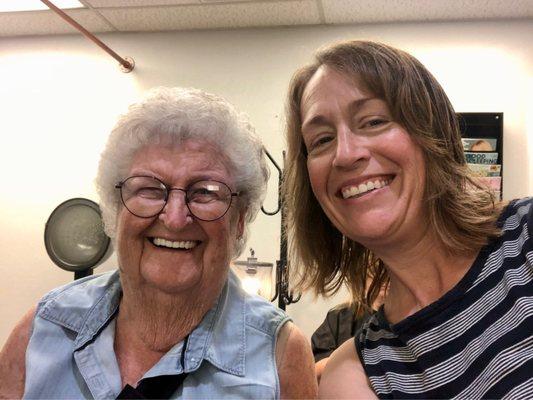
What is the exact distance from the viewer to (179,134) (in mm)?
1071

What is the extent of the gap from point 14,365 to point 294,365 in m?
0.69

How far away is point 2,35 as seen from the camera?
3.19 meters

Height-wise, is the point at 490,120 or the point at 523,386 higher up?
the point at 490,120

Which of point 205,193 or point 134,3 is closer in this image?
point 205,193

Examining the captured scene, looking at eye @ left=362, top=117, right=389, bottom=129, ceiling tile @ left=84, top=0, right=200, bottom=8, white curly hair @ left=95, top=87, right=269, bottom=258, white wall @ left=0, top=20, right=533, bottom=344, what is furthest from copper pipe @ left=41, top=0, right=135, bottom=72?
eye @ left=362, top=117, right=389, bottom=129

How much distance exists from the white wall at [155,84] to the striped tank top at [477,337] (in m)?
1.72

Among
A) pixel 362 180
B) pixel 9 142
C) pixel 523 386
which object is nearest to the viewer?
pixel 523 386

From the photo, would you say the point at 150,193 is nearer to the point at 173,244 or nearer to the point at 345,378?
the point at 173,244

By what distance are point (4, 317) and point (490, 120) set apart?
329 centimetres

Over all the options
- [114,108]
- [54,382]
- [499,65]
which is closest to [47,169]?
[114,108]

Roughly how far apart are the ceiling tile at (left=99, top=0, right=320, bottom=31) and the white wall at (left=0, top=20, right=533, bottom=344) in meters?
0.07

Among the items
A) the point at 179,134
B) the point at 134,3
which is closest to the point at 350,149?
the point at 179,134

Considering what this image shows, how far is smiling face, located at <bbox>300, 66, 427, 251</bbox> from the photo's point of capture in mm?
935

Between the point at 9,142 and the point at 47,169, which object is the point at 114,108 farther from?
the point at 9,142
